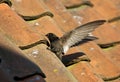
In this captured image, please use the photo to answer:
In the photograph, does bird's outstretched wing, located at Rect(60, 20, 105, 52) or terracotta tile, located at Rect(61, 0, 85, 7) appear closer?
bird's outstretched wing, located at Rect(60, 20, 105, 52)

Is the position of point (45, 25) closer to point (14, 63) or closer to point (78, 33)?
point (78, 33)

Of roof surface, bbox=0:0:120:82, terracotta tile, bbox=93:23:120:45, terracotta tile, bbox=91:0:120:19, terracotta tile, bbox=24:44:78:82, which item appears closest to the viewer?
roof surface, bbox=0:0:120:82

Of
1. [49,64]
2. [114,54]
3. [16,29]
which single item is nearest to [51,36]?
[16,29]

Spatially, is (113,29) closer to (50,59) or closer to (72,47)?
(72,47)

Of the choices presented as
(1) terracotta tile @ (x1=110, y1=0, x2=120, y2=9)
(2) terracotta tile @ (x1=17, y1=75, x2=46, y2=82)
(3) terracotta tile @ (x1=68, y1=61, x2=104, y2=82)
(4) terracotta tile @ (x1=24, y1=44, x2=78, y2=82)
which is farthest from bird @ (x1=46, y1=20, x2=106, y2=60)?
(1) terracotta tile @ (x1=110, y1=0, x2=120, y2=9)

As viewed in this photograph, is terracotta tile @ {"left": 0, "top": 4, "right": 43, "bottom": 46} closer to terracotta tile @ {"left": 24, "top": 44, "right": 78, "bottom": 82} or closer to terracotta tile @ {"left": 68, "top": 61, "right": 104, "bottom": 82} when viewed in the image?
terracotta tile @ {"left": 24, "top": 44, "right": 78, "bottom": 82}

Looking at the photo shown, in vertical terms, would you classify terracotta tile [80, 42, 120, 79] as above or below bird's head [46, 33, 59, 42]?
below
